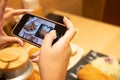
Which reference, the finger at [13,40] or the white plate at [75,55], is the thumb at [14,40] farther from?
the white plate at [75,55]

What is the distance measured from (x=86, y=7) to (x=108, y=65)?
887 millimetres

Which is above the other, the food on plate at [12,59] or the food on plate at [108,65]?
the food on plate at [12,59]

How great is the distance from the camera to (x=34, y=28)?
0.58 metres

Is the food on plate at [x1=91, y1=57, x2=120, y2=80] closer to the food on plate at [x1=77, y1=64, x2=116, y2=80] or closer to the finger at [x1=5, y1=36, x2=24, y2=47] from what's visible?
the food on plate at [x1=77, y1=64, x2=116, y2=80]

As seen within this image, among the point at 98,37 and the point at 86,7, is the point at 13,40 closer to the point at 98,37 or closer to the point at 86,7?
the point at 98,37

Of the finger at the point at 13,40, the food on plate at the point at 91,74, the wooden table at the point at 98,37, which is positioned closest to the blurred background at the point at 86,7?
the wooden table at the point at 98,37

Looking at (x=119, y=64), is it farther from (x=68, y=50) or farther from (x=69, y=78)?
(x=68, y=50)

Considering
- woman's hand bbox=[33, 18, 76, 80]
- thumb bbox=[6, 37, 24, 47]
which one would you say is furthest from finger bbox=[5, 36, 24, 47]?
woman's hand bbox=[33, 18, 76, 80]

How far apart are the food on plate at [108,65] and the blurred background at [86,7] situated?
1.46 feet

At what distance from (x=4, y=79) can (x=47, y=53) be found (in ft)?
0.58

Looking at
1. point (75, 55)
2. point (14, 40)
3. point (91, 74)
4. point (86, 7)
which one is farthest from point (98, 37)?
point (86, 7)

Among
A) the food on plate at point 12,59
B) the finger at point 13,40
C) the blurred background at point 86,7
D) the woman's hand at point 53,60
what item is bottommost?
the blurred background at point 86,7

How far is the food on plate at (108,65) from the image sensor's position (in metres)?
0.63

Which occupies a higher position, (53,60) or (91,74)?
(53,60)
